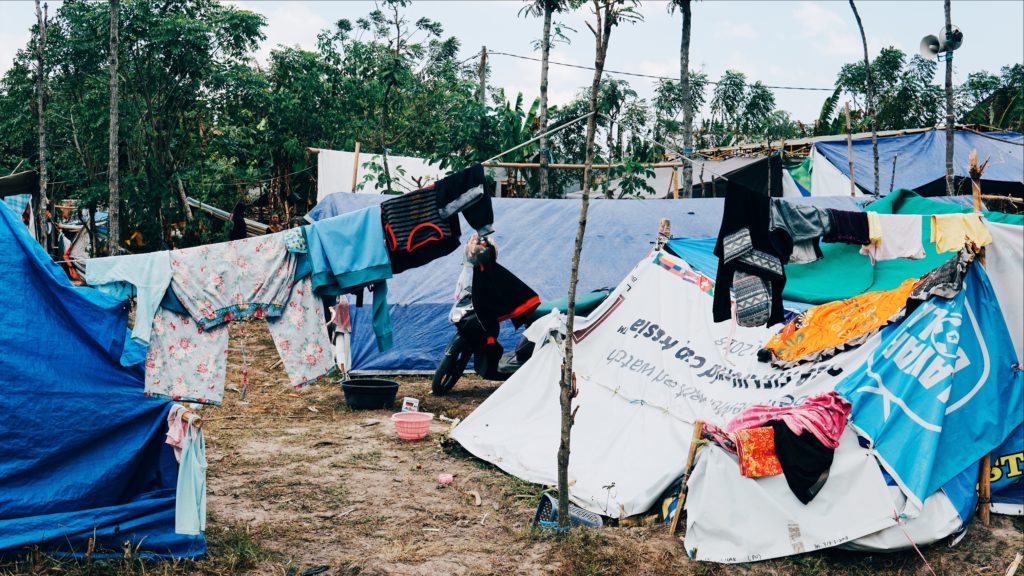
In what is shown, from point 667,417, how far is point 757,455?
4.16ft

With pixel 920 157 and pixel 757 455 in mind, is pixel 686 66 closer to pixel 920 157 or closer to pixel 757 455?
pixel 920 157

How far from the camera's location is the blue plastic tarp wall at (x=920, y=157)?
1500 cm

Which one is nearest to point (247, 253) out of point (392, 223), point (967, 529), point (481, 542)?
point (392, 223)

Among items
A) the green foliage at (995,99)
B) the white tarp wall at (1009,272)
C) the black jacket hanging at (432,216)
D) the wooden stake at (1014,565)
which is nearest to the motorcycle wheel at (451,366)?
the black jacket hanging at (432,216)

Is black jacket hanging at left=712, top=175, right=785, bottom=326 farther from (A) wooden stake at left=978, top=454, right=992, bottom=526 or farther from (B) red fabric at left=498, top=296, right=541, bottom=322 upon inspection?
(B) red fabric at left=498, top=296, right=541, bottom=322

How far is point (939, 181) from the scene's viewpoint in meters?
15.2

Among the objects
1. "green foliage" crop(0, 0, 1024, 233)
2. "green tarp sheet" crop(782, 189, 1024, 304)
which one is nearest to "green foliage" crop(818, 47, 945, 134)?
"green foliage" crop(0, 0, 1024, 233)

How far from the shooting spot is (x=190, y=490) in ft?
13.2

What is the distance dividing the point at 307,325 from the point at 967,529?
4014 mm

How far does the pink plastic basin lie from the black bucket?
1.09 metres

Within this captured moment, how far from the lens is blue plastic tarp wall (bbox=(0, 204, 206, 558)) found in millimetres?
3885

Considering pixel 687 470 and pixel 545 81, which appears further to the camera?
pixel 545 81

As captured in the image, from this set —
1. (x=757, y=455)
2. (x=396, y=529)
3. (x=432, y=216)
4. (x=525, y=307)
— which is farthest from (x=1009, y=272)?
(x=396, y=529)

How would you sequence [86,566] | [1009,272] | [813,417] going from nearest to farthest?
[86,566]
[813,417]
[1009,272]
